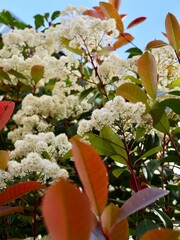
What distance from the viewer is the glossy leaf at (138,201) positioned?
0.54 meters

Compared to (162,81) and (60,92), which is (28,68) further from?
(162,81)

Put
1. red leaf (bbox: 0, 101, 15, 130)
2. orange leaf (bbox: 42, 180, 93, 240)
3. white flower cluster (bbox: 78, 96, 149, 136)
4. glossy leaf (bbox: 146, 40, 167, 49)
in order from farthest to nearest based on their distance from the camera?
glossy leaf (bbox: 146, 40, 167, 49) < white flower cluster (bbox: 78, 96, 149, 136) < red leaf (bbox: 0, 101, 15, 130) < orange leaf (bbox: 42, 180, 93, 240)

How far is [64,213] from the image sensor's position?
38 centimetres

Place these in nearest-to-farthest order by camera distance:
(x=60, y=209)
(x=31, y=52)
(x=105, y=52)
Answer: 1. (x=60, y=209)
2. (x=105, y=52)
3. (x=31, y=52)

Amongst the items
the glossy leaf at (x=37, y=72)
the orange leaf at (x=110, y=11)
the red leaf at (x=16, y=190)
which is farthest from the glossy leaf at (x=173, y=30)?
the red leaf at (x=16, y=190)

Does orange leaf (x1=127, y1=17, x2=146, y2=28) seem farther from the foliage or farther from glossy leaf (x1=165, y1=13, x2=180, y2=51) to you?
glossy leaf (x1=165, y1=13, x2=180, y2=51)

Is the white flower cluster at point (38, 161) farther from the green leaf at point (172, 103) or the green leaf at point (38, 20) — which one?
the green leaf at point (38, 20)

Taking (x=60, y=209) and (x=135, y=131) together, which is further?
(x=135, y=131)

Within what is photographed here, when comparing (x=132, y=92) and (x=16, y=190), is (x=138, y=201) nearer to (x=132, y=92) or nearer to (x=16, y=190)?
(x=16, y=190)

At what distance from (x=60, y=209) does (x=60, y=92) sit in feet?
4.82

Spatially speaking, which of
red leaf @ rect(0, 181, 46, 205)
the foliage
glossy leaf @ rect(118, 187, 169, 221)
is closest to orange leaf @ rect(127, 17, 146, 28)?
the foliage

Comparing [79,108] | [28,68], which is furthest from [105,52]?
[28,68]

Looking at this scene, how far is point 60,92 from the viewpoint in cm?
183

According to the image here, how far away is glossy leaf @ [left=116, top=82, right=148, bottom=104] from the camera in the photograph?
116cm
